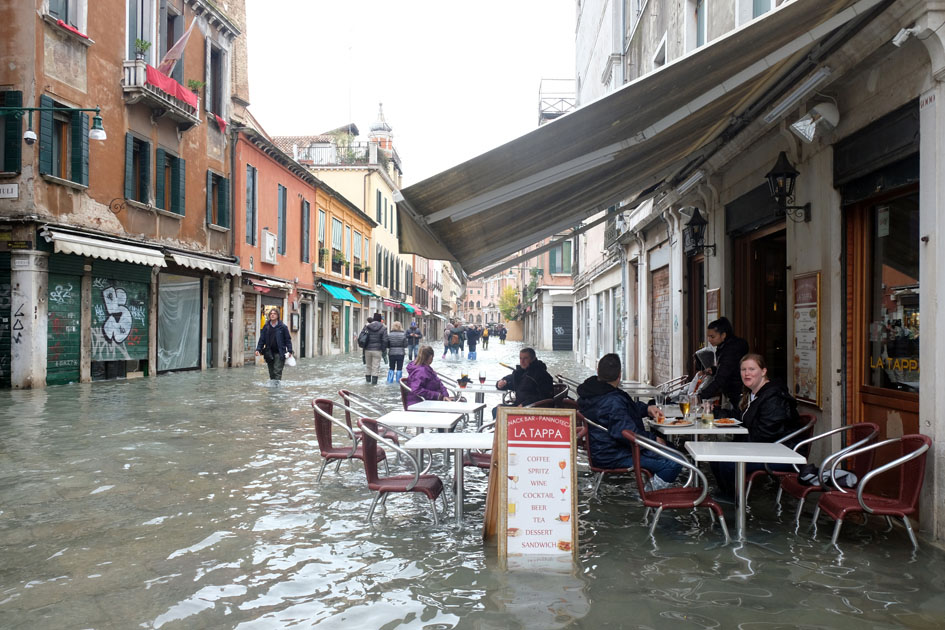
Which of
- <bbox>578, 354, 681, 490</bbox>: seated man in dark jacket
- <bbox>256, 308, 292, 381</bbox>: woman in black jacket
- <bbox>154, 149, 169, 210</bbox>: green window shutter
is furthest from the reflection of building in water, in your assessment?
<bbox>154, 149, 169, 210</bbox>: green window shutter

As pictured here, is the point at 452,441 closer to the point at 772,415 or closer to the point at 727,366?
the point at 772,415

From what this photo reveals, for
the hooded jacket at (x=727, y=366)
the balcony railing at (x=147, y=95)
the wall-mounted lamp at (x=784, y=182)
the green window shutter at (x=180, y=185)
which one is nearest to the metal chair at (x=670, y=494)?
the hooded jacket at (x=727, y=366)

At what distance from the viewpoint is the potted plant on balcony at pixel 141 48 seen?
53.2 feet

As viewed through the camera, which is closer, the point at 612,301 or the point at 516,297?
the point at 612,301

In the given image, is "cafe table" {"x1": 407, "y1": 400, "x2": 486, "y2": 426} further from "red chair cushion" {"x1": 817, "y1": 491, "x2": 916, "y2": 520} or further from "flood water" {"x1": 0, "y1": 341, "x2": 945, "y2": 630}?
"red chair cushion" {"x1": 817, "y1": 491, "x2": 916, "y2": 520}

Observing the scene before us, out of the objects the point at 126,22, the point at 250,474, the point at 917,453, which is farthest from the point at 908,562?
the point at 126,22

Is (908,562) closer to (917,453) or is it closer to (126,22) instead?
(917,453)

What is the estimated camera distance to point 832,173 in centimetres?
615

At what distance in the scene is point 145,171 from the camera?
17.0m

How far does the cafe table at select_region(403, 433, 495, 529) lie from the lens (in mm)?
4758

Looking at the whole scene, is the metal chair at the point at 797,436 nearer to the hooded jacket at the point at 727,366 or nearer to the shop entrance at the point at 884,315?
the shop entrance at the point at 884,315

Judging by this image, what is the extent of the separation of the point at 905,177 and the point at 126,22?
15.9 meters

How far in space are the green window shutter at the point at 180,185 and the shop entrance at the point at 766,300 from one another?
46.1 ft

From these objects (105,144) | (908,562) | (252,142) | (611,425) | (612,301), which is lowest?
(908,562)
